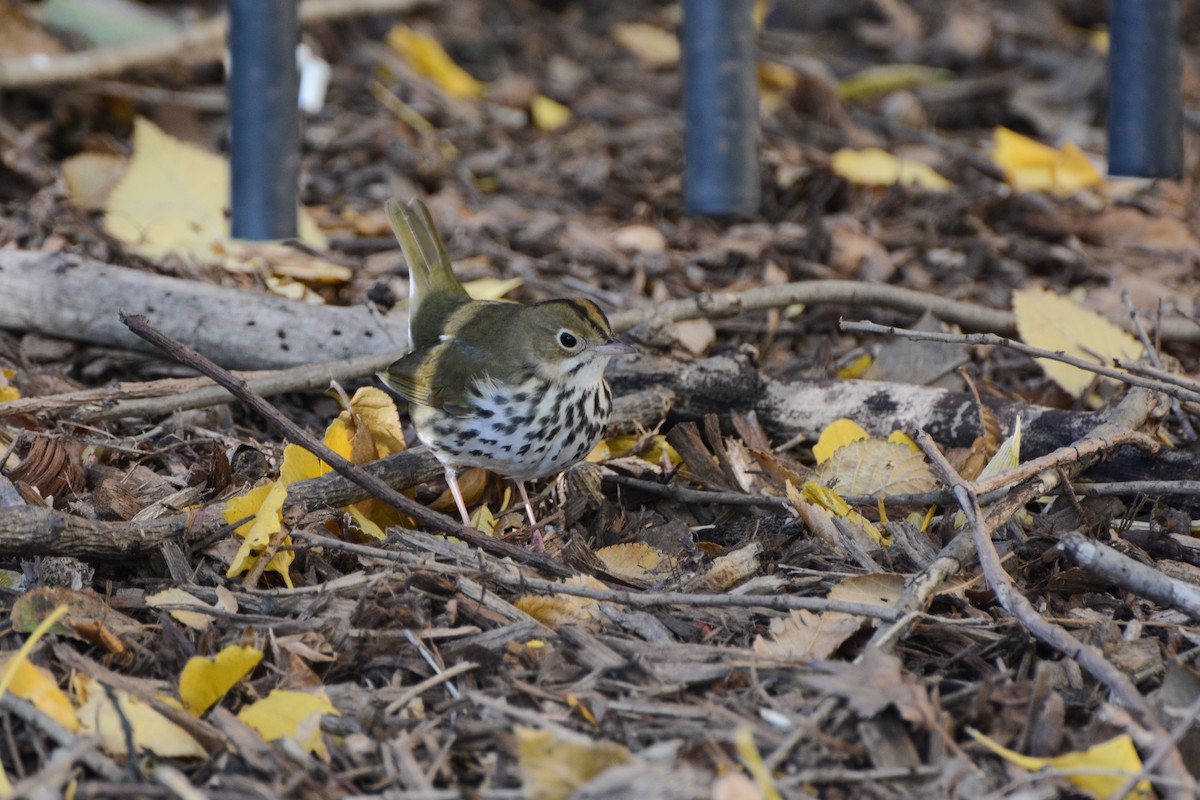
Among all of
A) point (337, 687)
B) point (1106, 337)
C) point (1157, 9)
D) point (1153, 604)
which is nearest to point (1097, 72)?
point (1157, 9)

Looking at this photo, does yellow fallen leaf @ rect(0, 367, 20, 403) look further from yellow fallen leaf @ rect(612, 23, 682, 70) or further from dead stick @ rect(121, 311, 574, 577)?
yellow fallen leaf @ rect(612, 23, 682, 70)

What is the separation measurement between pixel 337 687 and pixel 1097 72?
5.05 meters

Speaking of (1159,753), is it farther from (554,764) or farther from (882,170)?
(882,170)

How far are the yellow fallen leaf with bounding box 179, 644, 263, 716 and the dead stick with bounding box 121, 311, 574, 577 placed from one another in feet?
1.53

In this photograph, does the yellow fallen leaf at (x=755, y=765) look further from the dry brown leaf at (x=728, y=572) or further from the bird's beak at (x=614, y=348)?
the bird's beak at (x=614, y=348)

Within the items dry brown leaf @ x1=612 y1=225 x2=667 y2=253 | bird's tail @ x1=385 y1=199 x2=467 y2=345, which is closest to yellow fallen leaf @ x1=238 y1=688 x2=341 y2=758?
bird's tail @ x1=385 y1=199 x2=467 y2=345

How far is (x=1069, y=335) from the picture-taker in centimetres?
357

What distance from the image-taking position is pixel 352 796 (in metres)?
2.03

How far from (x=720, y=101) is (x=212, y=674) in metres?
2.86

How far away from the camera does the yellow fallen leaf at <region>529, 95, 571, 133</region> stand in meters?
5.71

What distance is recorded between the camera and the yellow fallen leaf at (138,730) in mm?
2098

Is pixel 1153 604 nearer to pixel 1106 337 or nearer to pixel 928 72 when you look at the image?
pixel 1106 337

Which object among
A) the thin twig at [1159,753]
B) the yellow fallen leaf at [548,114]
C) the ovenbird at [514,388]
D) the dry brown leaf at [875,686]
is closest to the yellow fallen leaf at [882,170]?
the yellow fallen leaf at [548,114]

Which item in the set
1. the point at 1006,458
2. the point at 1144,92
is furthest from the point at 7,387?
the point at 1144,92
